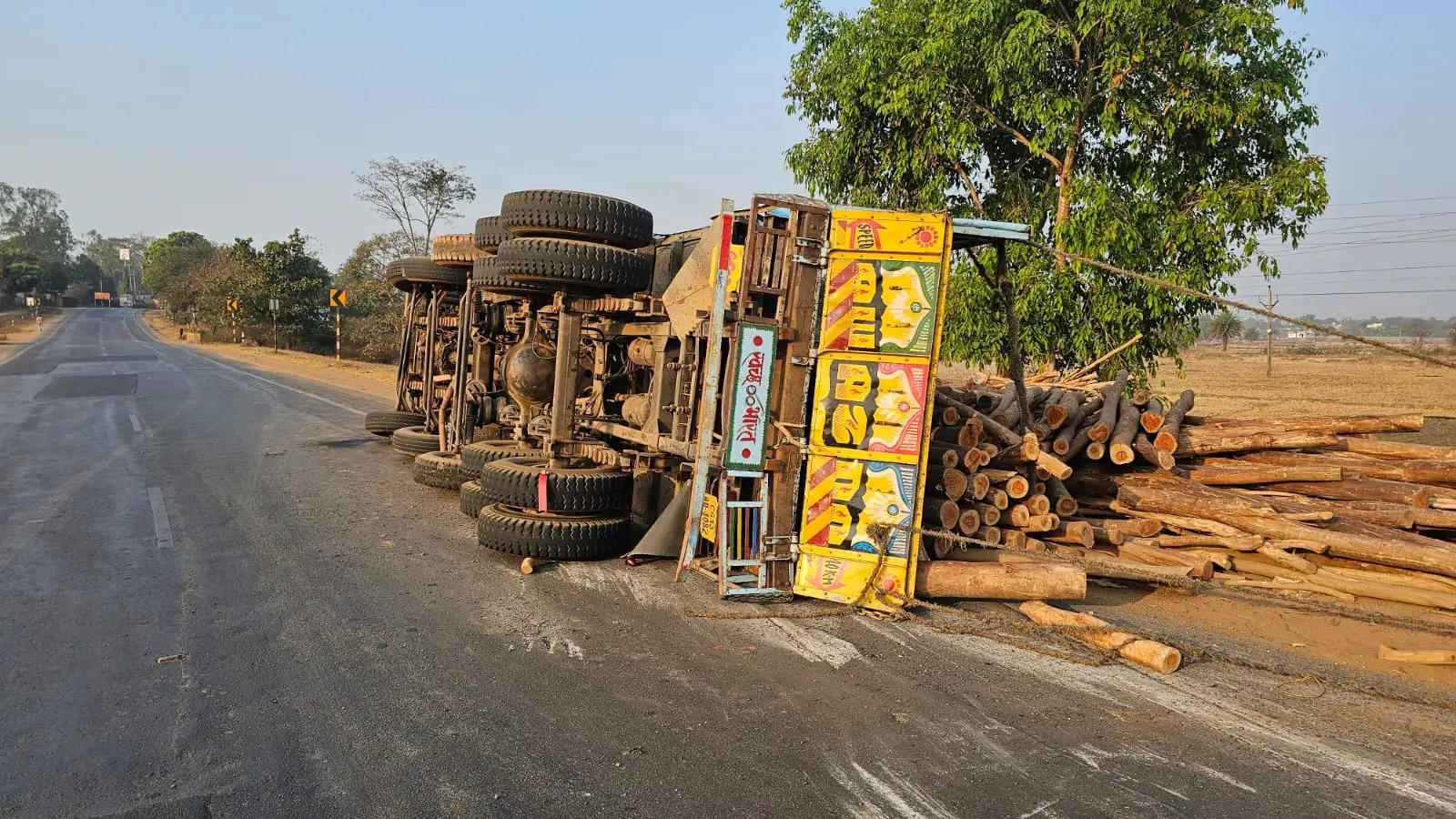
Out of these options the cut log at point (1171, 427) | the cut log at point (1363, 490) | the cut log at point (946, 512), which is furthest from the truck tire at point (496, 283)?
the cut log at point (1363, 490)

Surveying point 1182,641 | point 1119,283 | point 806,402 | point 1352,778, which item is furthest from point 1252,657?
point 1119,283

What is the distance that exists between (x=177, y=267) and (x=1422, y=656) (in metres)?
84.5

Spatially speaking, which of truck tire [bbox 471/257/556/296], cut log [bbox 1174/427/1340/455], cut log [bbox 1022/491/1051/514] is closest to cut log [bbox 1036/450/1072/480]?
cut log [bbox 1022/491/1051/514]

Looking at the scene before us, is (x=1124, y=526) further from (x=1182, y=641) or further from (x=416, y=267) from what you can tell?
(x=416, y=267)

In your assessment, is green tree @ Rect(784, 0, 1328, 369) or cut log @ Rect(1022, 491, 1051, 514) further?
green tree @ Rect(784, 0, 1328, 369)

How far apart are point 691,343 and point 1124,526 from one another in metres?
4.16

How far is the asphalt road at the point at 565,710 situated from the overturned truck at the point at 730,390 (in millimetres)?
484

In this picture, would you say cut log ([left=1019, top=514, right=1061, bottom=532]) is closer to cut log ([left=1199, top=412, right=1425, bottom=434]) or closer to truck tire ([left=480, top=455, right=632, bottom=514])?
cut log ([left=1199, top=412, right=1425, bottom=434])

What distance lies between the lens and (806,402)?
20.8 feet

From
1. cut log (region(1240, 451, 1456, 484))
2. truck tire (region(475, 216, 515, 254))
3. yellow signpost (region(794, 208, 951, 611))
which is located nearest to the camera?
yellow signpost (region(794, 208, 951, 611))

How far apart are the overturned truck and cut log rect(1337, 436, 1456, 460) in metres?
4.39

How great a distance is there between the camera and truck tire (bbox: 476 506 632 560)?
23.1 ft

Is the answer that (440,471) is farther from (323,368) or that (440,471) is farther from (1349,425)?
(323,368)

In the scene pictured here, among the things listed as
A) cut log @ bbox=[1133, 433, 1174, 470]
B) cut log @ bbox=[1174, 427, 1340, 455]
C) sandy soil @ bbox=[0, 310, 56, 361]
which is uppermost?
cut log @ bbox=[1174, 427, 1340, 455]
